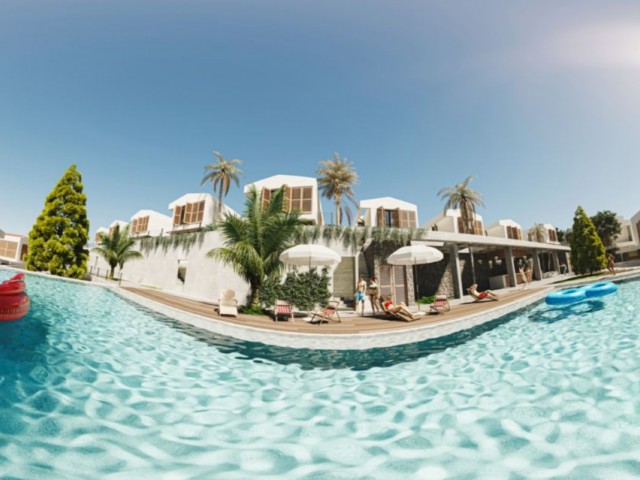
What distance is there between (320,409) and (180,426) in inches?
77.5

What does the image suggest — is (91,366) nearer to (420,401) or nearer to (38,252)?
(420,401)

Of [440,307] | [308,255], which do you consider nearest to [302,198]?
[308,255]

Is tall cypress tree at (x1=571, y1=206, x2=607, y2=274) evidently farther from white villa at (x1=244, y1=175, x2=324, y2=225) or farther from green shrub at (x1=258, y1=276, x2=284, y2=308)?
green shrub at (x1=258, y1=276, x2=284, y2=308)

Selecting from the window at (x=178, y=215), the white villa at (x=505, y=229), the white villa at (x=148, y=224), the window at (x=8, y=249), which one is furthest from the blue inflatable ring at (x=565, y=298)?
the window at (x=8, y=249)

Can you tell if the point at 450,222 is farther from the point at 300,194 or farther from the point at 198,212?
the point at 198,212

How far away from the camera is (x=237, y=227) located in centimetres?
1201

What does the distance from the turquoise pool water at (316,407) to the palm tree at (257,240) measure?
4366 millimetres

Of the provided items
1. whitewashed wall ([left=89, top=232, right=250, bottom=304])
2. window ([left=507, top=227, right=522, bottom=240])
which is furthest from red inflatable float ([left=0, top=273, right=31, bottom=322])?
window ([left=507, top=227, right=522, bottom=240])

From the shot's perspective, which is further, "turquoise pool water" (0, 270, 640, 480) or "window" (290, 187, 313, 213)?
"window" (290, 187, 313, 213)

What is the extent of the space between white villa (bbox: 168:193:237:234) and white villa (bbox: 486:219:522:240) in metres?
33.4

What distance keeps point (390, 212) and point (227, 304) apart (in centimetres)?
1890

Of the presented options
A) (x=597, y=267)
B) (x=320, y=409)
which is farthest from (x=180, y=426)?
(x=597, y=267)

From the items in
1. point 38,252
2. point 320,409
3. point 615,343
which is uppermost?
point 38,252

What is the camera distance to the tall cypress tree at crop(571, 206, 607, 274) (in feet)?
66.4
